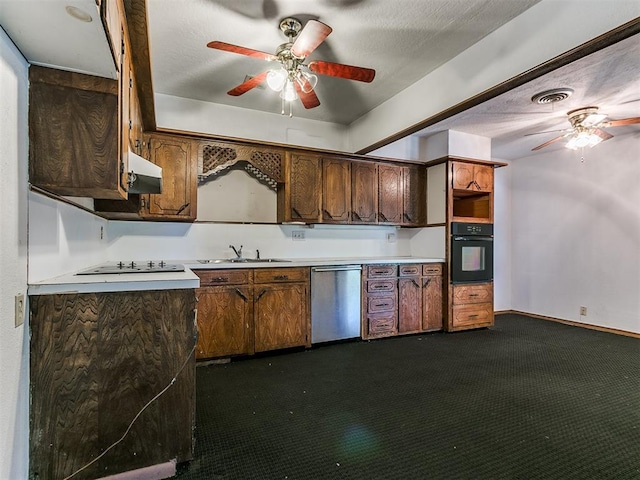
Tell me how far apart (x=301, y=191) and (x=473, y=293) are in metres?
2.63

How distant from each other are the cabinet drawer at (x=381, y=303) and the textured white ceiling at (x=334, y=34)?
2.26 meters

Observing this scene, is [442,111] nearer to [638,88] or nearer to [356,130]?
[356,130]

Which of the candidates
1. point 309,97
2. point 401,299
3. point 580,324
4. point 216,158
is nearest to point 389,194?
point 401,299

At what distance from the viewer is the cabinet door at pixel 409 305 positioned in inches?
160

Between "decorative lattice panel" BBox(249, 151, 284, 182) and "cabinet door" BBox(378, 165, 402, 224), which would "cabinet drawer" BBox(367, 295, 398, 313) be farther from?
"decorative lattice panel" BBox(249, 151, 284, 182)

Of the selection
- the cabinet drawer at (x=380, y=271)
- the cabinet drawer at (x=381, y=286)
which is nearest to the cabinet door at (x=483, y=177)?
the cabinet drawer at (x=380, y=271)

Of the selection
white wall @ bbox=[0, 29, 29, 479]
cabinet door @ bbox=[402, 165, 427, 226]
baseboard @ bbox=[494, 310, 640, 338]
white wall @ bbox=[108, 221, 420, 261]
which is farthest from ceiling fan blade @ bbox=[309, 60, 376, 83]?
baseboard @ bbox=[494, 310, 640, 338]

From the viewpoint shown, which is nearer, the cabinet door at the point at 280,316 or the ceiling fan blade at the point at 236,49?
the ceiling fan blade at the point at 236,49

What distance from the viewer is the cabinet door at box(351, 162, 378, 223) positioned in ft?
13.8

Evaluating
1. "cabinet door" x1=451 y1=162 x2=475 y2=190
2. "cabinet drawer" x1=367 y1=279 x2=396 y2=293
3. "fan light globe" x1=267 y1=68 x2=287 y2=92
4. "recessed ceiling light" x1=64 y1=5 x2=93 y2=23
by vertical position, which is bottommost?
"cabinet drawer" x1=367 y1=279 x2=396 y2=293

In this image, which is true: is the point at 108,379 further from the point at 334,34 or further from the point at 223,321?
the point at 334,34

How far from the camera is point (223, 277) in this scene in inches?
125

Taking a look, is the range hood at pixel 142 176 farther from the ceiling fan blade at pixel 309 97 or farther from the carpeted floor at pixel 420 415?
the carpeted floor at pixel 420 415

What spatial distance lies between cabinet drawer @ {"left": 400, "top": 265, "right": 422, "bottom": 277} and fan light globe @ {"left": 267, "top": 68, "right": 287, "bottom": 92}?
8.43 ft
